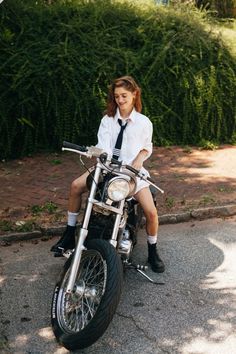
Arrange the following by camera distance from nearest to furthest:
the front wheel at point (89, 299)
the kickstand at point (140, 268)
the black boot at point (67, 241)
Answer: the front wheel at point (89, 299), the kickstand at point (140, 268), the black boot at point (67, 241)

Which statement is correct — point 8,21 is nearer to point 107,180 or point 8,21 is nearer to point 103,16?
point 103,16

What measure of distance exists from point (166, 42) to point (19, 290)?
19.7 ft

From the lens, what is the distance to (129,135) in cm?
438

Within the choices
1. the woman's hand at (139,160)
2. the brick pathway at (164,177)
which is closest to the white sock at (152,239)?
the woman's hand at (139,160)

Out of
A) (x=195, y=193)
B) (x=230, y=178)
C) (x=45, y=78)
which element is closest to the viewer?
(x=195, y=193)

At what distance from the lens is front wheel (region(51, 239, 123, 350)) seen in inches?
126

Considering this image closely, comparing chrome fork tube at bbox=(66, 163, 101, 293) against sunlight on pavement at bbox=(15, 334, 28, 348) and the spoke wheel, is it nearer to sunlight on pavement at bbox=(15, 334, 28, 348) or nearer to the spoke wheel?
the spoke wheel

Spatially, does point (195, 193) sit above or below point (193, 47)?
below

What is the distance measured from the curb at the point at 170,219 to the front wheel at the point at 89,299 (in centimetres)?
Result: 173

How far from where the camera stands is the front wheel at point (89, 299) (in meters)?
3.20

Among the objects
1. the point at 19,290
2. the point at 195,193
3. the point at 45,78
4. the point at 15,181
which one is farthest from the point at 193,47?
the point at 19,290

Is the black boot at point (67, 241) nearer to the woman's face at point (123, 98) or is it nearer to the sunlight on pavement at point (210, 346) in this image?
the woman's face at point (123, 98)

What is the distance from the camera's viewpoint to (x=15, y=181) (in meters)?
6.89

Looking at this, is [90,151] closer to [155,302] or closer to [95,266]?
[95,266]
